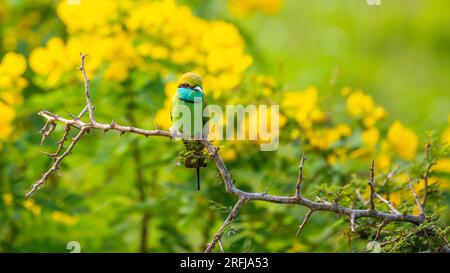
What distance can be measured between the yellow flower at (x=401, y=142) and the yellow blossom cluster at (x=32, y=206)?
1.93m

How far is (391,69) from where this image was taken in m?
9.46

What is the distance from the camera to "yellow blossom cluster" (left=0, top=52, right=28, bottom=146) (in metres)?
4.48

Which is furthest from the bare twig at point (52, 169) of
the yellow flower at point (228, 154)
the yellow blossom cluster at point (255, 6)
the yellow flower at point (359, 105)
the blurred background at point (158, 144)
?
the yellow blossom cluster at point (255, 6)

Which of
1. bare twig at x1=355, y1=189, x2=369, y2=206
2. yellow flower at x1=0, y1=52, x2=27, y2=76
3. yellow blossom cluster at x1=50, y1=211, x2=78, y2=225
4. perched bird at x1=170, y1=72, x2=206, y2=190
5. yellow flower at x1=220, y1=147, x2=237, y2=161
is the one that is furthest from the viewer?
yellow blossom cluster at x1=50, y1=211, x2=78, y2=225

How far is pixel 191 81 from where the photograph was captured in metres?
3.14

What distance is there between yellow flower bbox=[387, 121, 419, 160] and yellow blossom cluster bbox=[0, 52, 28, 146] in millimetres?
2003

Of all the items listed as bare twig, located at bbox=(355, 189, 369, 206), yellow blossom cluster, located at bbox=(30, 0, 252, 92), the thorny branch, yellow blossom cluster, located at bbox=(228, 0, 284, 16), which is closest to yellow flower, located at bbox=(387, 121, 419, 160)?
bare twig, located at bbox=(355, 189, 369, 206)

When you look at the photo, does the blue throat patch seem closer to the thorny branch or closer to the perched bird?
the perched bird

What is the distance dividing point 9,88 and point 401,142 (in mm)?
2114

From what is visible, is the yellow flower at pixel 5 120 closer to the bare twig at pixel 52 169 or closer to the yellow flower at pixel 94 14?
the yellow flower at pixel 94 14

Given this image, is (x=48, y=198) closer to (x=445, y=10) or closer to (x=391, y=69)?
(x=391, y=69)

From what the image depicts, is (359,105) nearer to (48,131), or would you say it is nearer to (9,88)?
(9,88)

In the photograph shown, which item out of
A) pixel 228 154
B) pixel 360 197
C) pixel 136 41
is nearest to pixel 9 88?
pixel 136 41

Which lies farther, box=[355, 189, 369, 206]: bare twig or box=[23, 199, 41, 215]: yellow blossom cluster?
box=[23, 199, 41, 215]: yellow blossom cluster
